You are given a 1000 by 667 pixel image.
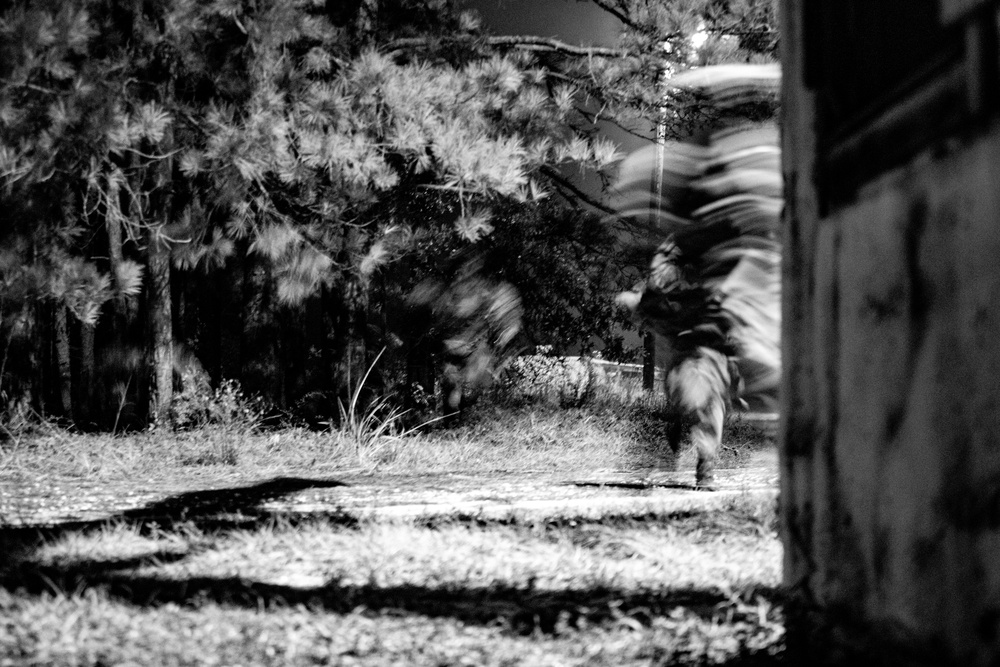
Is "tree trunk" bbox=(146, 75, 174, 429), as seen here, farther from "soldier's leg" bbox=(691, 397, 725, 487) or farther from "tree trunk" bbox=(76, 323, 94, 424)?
"soldier's leg" bbox=(691, 397, 725, 487)

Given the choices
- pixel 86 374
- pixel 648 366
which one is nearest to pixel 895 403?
pixel 648 366

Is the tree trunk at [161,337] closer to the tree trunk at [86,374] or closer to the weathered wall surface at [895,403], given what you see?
the tree trunk at [86,374]

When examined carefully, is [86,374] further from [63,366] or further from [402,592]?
[402,592]

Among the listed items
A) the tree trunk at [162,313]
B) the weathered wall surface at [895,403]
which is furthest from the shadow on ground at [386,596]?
the tree trunk at [162,313]

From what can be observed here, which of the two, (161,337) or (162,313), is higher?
(162,313)

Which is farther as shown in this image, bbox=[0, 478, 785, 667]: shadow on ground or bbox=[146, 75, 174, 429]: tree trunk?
bbox=[146, 75, 174, 429]: tree trunk

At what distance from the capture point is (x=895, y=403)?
7.45 feet

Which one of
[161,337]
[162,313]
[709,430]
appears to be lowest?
[709,430]

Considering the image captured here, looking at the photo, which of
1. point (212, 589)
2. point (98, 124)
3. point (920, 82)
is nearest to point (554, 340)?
point (98, 124)

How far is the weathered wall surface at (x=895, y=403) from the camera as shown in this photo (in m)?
1.97

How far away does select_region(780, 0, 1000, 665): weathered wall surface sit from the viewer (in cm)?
197

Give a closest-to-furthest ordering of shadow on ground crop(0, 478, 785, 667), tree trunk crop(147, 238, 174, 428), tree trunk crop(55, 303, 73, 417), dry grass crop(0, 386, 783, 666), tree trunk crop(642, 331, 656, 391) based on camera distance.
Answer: dry grass crop(0, 386, 783, 666)
shadow on ground crop(0, 478, 785, 667)
tree trunk crop(147, 238, 174, 428)
tree trunk crop(55, 303, 73, 417)
tree trunk crop(642, 331, 656, 391)

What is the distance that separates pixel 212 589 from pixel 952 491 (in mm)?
2247

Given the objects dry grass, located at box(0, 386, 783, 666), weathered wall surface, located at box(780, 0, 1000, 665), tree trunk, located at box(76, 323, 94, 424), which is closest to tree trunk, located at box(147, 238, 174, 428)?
tree trunk, located at box(76, 323, 94, 424)
